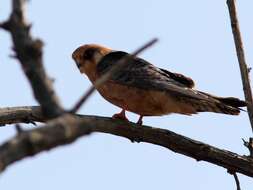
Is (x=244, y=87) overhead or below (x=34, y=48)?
below

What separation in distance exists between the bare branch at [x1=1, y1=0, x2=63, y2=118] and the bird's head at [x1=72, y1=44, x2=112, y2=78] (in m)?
7.54

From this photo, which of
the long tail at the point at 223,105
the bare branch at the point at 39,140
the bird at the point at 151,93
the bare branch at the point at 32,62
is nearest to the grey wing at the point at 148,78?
the bird at the point at 151,93

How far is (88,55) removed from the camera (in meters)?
10.0

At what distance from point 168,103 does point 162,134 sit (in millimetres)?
1839

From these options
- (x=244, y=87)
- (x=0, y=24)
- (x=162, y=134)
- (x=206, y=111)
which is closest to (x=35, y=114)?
(x=162, y=134)

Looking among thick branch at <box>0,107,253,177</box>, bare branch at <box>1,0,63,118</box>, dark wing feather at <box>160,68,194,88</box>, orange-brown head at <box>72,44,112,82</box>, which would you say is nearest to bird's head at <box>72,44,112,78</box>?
orange-brown head at <box>72,44,112,82</box>

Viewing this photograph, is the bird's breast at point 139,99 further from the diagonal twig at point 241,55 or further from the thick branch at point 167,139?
the diagonal twig at point 241,55

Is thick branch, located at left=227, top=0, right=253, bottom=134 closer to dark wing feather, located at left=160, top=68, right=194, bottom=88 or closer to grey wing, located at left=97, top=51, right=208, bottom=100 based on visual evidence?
grey wing, located at left=97, top=51, right=208, bottom=100

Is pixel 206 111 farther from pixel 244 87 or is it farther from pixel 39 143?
pixel 39 143

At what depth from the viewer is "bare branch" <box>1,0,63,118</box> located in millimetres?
2053

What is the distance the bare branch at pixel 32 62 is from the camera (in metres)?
2.05

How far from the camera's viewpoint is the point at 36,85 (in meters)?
2.05

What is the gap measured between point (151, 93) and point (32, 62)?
6.33 meters

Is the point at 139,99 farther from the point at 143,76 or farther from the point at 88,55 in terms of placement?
the point at 88,55
